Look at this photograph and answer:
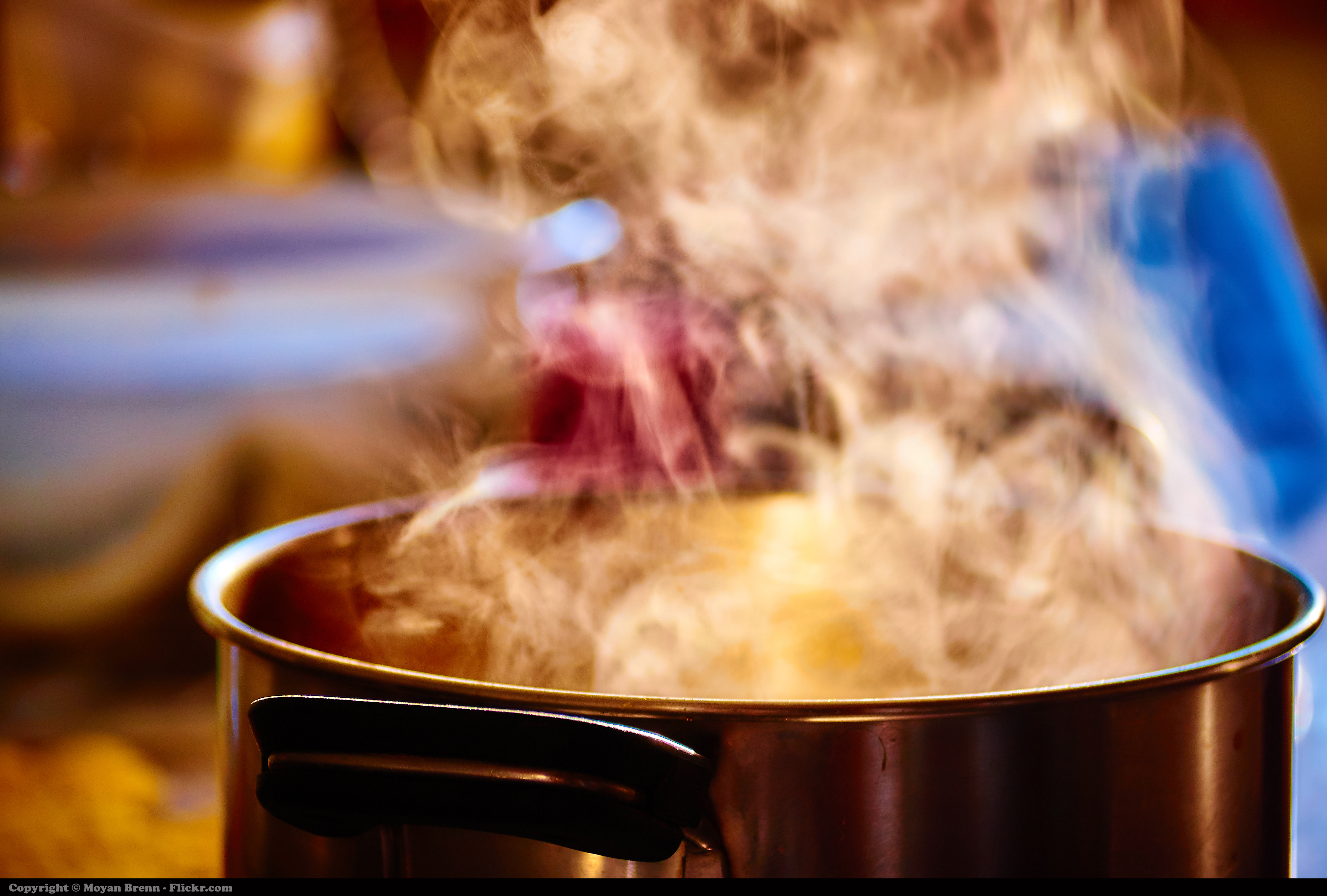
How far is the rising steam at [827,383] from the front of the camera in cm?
77

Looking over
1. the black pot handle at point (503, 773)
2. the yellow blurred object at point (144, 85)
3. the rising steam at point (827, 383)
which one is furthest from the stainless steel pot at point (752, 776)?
the yellow blurred object at point (144, 85)

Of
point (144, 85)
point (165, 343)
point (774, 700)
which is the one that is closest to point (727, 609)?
point (774, 700)

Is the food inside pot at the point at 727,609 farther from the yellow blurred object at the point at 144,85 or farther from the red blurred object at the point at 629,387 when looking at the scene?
the yellow blurred object at the point at 144,85

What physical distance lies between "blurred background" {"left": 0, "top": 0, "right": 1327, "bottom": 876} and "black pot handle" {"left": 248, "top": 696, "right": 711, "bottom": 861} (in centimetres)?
148

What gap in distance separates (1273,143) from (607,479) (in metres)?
4.06

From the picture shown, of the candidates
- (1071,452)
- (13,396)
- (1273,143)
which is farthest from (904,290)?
(1273,143)

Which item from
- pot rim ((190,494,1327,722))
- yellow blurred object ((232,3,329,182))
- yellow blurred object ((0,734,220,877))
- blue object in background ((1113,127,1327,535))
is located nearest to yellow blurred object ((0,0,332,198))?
yellow blurred object ((232,3,329,182))

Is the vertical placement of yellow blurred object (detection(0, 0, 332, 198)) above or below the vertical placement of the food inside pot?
above

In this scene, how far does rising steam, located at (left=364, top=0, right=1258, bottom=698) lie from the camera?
769 millimetres

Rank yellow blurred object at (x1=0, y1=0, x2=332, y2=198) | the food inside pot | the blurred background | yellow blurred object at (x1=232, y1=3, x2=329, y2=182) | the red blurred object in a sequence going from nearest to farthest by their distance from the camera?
the food inside pot, the red blurred object, the blurred background, yellow blurred object at (x1=0, y1=0, x2=332, y2=198), yellow blurred object at (x1=232, y1=3, x2=329, y2=182)

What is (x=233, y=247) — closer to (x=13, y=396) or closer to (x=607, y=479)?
(x=13, y=396)

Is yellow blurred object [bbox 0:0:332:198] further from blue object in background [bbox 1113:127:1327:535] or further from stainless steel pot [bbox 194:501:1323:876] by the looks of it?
stainless steel pot [bbox 194:501:1323:876]

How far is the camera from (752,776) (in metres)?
0.39

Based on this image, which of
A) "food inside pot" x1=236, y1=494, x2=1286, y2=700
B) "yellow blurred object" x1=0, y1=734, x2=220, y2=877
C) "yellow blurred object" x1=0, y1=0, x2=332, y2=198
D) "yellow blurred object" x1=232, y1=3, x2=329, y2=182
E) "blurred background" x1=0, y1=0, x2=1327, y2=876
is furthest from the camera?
"yellow blurred object" x1=232, y1=3, x2=329, y2=182
